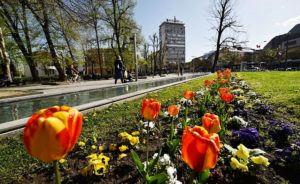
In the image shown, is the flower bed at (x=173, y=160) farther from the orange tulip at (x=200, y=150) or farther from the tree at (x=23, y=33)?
the tree at (x=23, y=33)

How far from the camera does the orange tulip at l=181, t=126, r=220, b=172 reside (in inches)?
37.1

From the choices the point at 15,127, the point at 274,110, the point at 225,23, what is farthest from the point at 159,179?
the point at 225,23

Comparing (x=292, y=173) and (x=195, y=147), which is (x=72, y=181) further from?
(x=292, y=173)

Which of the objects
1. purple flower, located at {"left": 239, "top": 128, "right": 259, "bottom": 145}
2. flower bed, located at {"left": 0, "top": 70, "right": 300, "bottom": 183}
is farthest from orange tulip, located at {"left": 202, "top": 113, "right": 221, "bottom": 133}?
purple flower, located at {"left": 239, "top": 128, "right": 259, "bottom": 145}

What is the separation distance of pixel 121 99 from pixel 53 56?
2127cm

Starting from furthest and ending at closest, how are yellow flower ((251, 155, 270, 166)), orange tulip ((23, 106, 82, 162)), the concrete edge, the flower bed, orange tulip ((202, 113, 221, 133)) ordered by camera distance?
the concrete edge < yellow flower ((251, 155, 270, 166)) < the flower bed < orange tulip ((202, 113, 221, 133)) < orange tulip ((23, 106, 82, 162))

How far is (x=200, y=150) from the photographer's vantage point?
3.14 ft

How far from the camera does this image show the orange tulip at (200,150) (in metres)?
0.94

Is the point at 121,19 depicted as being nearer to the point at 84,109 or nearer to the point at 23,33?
the point at 23,33

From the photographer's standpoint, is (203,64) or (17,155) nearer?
(17,155)

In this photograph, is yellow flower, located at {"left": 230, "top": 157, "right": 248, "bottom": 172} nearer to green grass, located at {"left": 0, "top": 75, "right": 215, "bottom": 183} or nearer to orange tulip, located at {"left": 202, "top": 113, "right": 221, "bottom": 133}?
orange tulip, located at {"left": 202, "top": 113, "right": 221, "bottom": 133}

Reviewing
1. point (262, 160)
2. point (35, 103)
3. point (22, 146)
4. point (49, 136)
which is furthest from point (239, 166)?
point (35, 103)

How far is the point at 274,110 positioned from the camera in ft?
18.2

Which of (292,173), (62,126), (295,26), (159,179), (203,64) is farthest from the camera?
(295,26)
